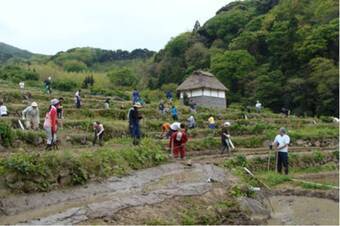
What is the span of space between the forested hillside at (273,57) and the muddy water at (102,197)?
37289 mm

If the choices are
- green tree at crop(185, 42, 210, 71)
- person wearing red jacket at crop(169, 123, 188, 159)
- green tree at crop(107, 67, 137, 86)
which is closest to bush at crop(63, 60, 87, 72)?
green tree at crop(107, 67, 137, 86)

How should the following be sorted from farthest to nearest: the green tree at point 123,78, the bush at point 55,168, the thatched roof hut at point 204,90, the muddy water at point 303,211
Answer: the green tree at point 123,78
the thatched roof hut at point 204,90
the muddy water at point 303,211
the bush at point 55,168

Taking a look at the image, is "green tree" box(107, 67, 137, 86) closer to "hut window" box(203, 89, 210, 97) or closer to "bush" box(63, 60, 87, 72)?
"bush" box(63, 60, 87, 72)

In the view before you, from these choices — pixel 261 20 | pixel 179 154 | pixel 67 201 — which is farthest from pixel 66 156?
pixel 261 20

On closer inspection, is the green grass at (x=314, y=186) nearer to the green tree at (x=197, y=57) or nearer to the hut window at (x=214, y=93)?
the hut window at (x=214, y=93)

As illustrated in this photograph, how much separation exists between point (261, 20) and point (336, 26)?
19.8 metres

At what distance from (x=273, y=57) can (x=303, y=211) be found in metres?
51.7

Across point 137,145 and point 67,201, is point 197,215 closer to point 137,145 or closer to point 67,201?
point 67,201

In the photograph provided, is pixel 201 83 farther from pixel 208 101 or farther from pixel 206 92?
pixel 208 101

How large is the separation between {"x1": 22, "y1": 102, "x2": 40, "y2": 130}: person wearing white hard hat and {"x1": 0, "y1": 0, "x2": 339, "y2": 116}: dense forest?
34.4 meters

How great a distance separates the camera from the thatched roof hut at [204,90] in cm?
4916

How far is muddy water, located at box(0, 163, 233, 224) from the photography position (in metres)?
10.0

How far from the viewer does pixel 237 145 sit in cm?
2552

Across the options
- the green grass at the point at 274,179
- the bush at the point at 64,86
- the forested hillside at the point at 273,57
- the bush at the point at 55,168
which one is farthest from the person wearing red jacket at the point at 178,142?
the bush at the point at 64,86
